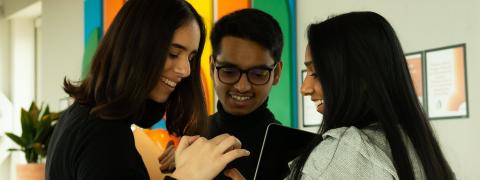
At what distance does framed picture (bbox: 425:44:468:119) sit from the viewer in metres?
2.82

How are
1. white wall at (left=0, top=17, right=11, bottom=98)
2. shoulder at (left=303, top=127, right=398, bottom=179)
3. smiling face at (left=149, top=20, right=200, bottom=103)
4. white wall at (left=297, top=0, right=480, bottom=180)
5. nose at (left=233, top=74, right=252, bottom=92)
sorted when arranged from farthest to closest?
white wall at (left=0, top=17, right=11, bottom=98) → white wall at (left=297, top=0, right=480, bottom=180) → nose at (left=233, top=74, right=252, bottom=92) → smiling face at (left=149, top=20, right=200, bottom=103) → shoulder at (left=303, top=127, right=398, bottom=179)

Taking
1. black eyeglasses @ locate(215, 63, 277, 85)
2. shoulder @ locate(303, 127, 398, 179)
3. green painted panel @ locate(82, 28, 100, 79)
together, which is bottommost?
shoulder @ locate(303, 127, 398, 179)

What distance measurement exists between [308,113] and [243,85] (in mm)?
1710

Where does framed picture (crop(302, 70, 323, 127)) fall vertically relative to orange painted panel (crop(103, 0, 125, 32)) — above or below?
below

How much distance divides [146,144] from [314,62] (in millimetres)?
562

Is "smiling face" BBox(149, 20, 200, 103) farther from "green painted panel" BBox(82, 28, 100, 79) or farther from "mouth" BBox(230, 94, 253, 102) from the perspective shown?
"green painted panel" BBox(82, 28, 100, 79)

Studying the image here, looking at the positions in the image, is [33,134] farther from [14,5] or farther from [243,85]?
[243,85]

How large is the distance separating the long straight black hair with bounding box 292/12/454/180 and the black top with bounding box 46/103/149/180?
308 millimetres

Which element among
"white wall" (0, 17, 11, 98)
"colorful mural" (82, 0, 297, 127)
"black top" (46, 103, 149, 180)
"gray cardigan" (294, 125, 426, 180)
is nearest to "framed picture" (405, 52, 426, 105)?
"colorful mural" (82, 0, 297, 127)

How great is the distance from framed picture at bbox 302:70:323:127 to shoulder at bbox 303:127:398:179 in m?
2.38

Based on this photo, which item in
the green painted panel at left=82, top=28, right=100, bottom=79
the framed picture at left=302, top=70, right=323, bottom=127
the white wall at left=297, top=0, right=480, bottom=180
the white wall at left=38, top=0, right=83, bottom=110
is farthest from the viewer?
the white wall at left=38, top=0, right=83, bottom=110

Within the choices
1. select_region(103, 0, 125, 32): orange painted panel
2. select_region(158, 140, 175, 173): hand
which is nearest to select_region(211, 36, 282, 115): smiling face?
select_region(158, 140, 175, 173): hand

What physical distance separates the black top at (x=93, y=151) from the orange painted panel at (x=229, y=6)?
2.70 meters

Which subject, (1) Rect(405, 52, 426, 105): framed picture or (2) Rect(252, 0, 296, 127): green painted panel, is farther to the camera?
(2) Rect(252, 0, 296, 127): green painted panel
